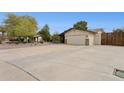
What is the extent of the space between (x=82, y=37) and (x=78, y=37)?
85cm

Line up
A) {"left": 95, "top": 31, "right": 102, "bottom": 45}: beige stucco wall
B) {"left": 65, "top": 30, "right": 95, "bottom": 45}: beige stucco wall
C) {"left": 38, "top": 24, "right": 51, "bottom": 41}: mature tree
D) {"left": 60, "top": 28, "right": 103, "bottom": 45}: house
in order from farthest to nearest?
{"left": 38, "top": 24, "right": 51, "bottom": 41}: mature tree
{"left": 65, "top": 30, "right": 95, "bottom": 45}: beige stucco wall
{"left": 60, "top": 28, "right": 103, "bottom": 45}: house
{"left": 95, "top": 31, "right": 102, "bottom": 45}: beige stucco wall

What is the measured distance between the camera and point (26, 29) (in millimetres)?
31562

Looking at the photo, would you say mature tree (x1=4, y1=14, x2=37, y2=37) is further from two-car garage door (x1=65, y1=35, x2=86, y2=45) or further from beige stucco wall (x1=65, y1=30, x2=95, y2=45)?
two-car garage door (x1=65, y1=35, x2=86, y2=45)

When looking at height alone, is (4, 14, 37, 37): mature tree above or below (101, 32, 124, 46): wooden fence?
above

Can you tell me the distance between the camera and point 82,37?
28.8m

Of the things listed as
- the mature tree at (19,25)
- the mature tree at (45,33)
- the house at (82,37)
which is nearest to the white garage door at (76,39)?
the house at (82,37)

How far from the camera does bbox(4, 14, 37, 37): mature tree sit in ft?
104

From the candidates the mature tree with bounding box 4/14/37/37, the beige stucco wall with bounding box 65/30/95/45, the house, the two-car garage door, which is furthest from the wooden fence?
the mature tree with bounding box 4/14/37/37

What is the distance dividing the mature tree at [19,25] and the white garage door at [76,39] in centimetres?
802
